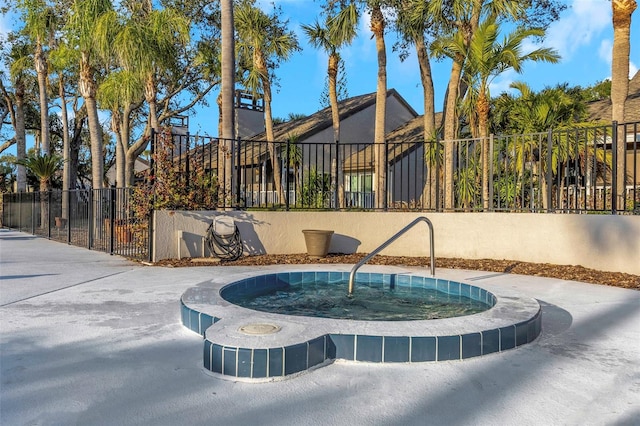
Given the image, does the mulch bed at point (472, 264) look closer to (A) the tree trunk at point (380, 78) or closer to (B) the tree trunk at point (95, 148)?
(A) the tree trunk at point (380, 78)

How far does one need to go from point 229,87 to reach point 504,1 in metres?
7.34

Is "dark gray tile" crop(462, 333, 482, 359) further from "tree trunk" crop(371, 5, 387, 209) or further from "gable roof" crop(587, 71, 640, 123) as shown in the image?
"gable roof" crop(587, 71, 640, 123)

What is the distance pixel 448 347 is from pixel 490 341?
0.39 meters

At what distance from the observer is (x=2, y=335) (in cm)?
360

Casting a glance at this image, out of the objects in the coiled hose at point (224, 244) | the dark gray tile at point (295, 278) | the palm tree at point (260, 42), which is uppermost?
the palm tree at point (260, 42)

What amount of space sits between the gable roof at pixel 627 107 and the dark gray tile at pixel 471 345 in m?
13.2

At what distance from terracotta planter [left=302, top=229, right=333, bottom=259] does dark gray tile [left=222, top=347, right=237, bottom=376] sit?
574cm

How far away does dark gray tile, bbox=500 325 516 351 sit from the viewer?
3.38 m

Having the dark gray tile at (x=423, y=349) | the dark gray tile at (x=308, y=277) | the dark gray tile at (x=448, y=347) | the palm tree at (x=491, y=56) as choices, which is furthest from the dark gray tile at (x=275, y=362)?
the palm tree at (x=491, y=56)

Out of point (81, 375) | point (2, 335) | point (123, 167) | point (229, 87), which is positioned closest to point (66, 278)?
point (2, 335)

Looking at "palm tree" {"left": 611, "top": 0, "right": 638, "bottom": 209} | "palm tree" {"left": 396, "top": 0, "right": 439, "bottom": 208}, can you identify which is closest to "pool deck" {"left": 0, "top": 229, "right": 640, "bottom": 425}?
"palm tree" {"left": 611, "top": 0, "right": 638, "bottom": 209}

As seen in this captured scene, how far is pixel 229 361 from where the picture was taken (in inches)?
110

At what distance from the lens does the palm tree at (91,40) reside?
40.4 feet

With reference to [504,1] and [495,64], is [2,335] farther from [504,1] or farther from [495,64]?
[504,1]
